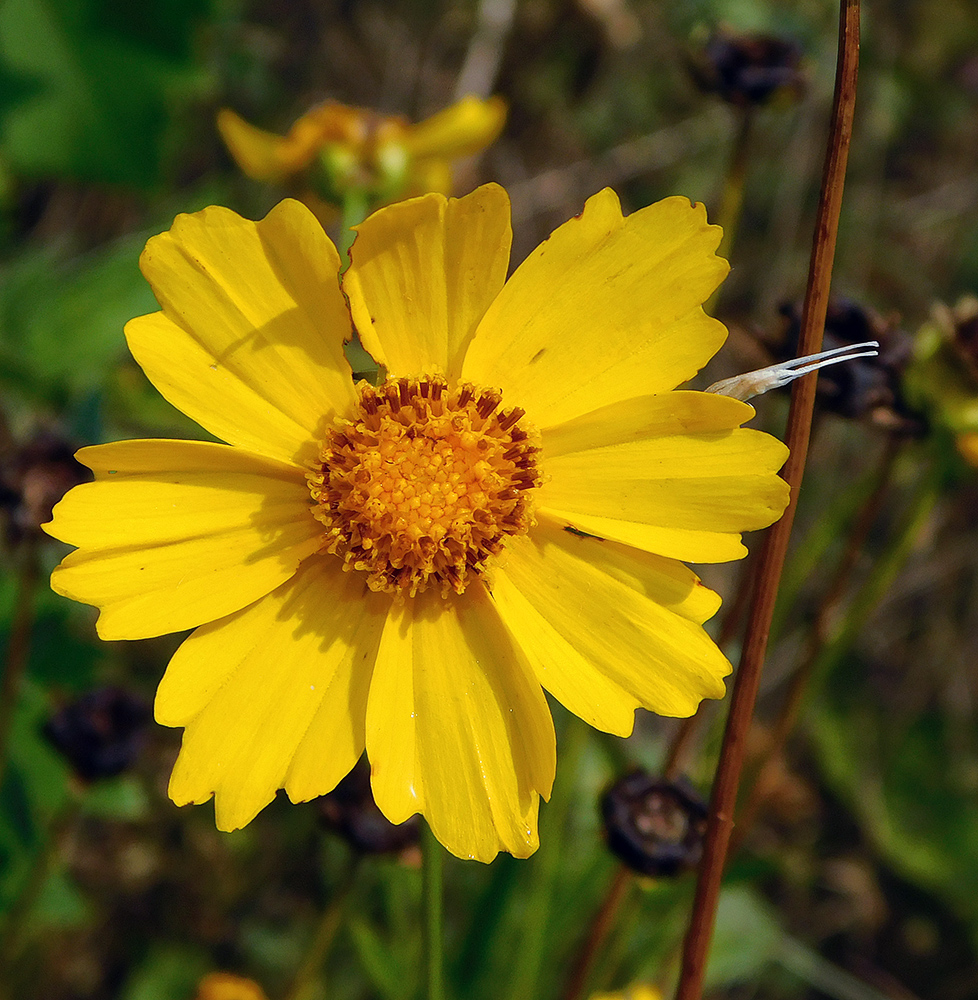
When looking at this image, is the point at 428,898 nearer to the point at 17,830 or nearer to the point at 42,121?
the point at 17,830

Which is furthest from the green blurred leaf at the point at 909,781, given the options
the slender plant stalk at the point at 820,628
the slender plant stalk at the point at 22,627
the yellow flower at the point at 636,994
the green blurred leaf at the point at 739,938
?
the slender plant stalk at the point at 22,627

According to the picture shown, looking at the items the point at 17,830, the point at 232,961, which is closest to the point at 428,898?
the point at 17,830

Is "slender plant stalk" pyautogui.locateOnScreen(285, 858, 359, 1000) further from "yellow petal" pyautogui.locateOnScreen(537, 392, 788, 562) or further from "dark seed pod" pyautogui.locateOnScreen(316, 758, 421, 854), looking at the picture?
"yellow petal" pyautogui.locateOnScreen(537, 392, 788, 562)

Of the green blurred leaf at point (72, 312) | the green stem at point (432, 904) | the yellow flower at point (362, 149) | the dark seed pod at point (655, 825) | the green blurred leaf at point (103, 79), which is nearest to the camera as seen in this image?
the green stem at point (432, 904)

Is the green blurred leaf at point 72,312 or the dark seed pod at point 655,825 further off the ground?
the green blurred leaf at point 72,312

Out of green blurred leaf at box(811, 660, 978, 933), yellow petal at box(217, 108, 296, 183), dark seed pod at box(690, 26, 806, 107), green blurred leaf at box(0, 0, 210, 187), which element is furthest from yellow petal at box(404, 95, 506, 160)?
green blurred leaf at box(811, 660, 978, 933)

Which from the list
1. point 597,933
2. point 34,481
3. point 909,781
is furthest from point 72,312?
point 909,781

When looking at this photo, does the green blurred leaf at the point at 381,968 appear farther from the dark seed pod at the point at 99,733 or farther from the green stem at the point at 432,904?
the green stem at the point at 432,904
